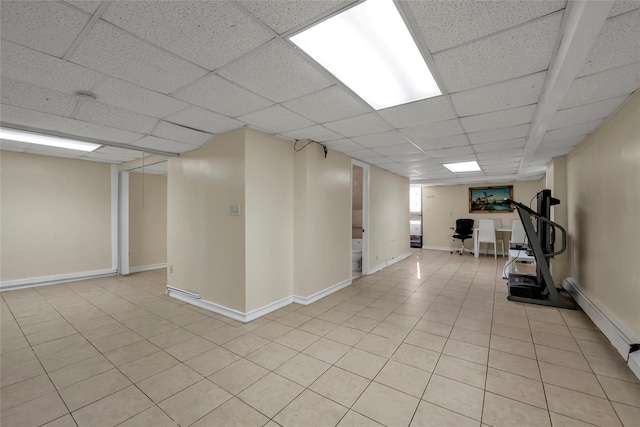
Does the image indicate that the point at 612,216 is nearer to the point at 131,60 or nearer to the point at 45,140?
the point at 131,60

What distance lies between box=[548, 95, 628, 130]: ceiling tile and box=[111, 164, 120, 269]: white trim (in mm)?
7348

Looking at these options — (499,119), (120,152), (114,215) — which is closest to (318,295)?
(499,119)

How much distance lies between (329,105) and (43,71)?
7.08 ft

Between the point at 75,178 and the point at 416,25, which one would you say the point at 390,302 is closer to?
the point at 416,25

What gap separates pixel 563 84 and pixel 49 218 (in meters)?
7.40

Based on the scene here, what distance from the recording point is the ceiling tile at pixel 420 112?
2438 mm

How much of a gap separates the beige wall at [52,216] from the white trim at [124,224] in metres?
0.20

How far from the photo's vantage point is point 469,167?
5.73 metres

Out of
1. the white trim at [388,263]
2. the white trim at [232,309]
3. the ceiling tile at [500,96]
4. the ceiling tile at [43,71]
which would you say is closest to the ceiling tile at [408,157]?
the ceiling tile at [500,96]

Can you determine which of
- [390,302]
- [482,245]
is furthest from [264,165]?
[482,245]

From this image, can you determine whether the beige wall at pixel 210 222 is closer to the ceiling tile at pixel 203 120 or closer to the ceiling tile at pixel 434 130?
the ceiling tile at pixel 203 120

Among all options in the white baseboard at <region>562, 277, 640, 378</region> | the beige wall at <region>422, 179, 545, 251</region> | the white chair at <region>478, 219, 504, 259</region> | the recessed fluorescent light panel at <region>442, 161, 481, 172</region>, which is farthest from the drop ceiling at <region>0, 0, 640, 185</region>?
the beige wall at <region>422, 179, 545, 251</region>

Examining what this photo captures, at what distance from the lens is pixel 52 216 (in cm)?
480

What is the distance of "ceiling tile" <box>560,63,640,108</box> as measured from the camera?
1.89 meters
